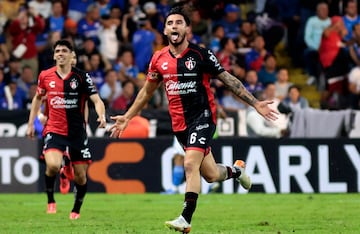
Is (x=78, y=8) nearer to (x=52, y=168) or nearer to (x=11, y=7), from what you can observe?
(x=11, y=7)

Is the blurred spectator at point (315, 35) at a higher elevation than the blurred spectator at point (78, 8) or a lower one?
lower

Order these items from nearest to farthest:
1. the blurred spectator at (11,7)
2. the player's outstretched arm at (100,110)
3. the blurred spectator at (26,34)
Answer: the player's outstretched arm at (100,110) → the blurred spectator at (26,34) → the blurred spectator at (11,7)

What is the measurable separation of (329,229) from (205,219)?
8.05 feet

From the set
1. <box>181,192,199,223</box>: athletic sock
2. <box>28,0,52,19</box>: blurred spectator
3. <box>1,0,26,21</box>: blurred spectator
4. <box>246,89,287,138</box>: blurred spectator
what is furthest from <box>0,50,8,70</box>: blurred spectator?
<box>181,192,199,223</box>: athletic sock

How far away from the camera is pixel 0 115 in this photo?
24172 millimetres

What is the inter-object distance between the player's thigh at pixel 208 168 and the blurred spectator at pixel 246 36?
13.7 m

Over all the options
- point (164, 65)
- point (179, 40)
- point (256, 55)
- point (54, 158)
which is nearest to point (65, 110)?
point (54, 158)

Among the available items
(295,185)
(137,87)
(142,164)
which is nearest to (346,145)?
(295,185)

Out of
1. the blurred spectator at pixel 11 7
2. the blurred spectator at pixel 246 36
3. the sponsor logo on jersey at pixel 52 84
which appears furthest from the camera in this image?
the blurred spectator at pixel 246 36

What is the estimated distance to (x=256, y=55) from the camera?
27.3 metres

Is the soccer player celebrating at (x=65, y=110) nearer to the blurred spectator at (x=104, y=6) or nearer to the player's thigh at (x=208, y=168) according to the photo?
the player's thigh at (x=208, y=168)

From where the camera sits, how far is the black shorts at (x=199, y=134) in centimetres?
1342

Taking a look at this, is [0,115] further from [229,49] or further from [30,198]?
[229,49]

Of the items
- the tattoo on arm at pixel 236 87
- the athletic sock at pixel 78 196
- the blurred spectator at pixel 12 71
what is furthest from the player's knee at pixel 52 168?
the blurred spectator at pixel 12 71
